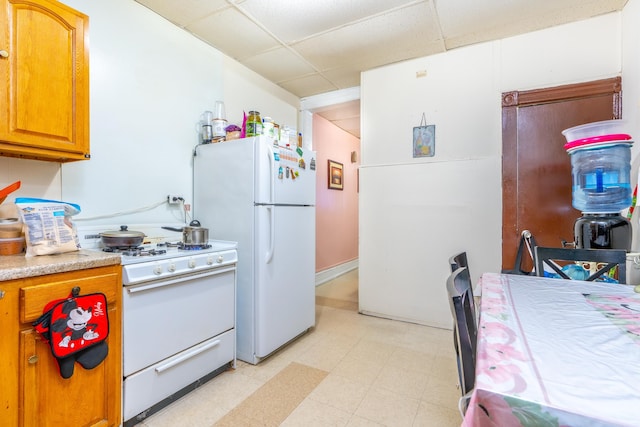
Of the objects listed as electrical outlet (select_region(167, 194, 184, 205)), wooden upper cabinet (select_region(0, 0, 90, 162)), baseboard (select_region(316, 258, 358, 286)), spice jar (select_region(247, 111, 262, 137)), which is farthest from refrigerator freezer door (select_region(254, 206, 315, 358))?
baseboard (select_region(316, 258, 358, 286))

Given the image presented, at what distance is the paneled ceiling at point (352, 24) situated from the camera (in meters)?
2.21

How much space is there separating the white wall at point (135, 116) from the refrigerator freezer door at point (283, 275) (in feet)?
2.71

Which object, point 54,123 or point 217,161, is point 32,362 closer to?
point 54,123

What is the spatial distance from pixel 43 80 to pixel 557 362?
2324 millimetres

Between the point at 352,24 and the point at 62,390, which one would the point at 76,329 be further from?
the point at 352,24

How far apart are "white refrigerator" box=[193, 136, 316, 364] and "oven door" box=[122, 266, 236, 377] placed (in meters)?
0.19

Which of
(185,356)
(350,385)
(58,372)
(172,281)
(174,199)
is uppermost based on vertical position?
(174,199)

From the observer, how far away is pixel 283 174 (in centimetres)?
237

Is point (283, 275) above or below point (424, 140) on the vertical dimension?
below

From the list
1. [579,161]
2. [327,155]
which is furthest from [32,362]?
[327,155]

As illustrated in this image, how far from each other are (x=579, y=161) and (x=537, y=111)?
2.24 ft

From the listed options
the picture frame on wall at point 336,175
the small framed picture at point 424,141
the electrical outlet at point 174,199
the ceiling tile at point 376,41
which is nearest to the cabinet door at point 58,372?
the electrical outlet at point 174,199

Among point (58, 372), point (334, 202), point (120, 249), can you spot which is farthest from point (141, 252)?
point (334, 202)

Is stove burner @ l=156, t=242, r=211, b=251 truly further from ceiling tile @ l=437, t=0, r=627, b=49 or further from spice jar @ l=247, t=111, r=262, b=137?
ceiling tile @ l=437, t=0, r=627, b=49
